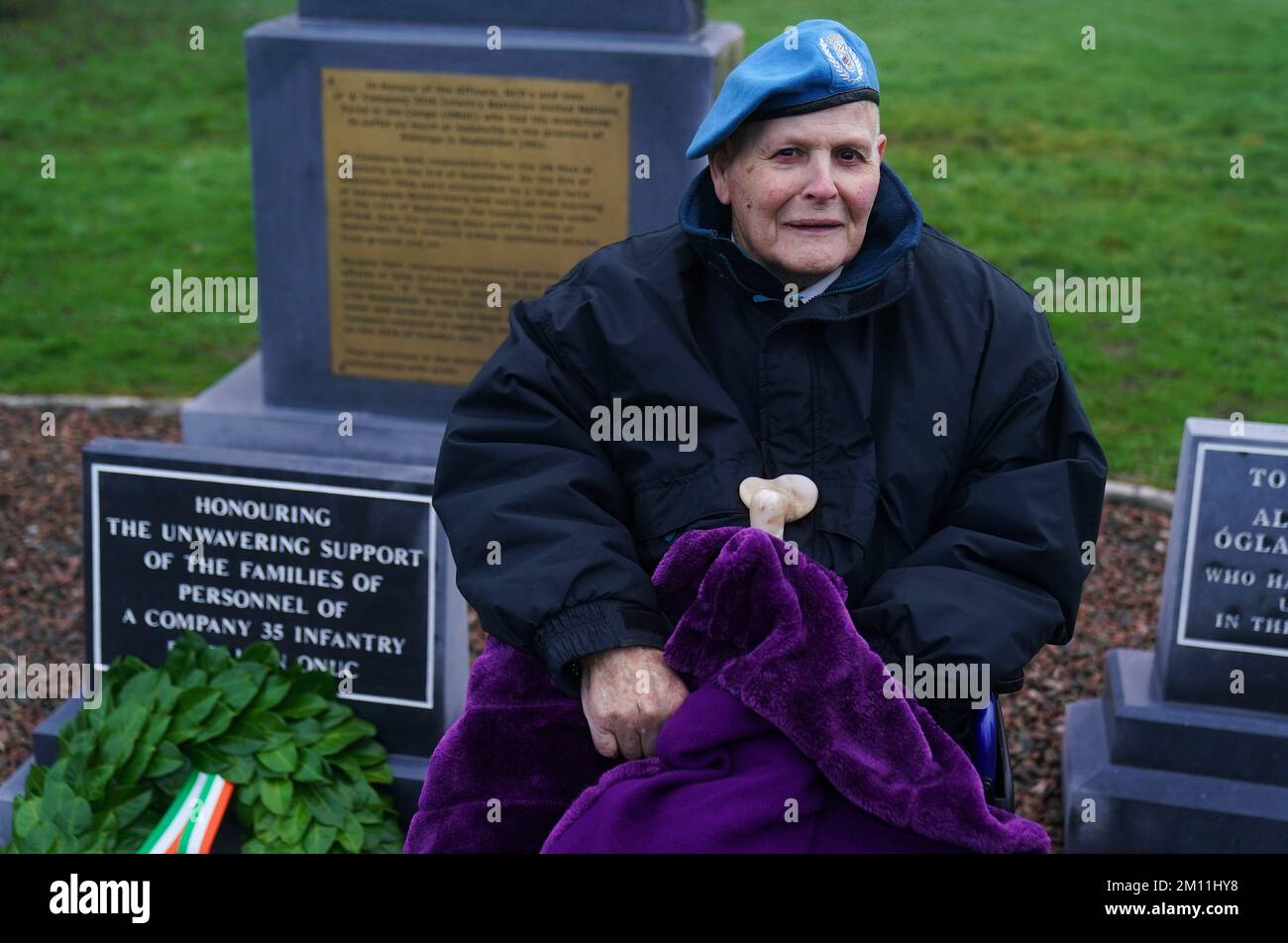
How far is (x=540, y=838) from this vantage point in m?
2.87

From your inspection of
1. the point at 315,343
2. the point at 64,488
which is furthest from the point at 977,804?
the point at 64,488

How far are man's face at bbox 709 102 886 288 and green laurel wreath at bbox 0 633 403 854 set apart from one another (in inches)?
84.9

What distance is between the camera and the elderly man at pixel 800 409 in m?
2.67

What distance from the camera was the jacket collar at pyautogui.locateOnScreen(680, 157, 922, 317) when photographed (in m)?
2.78

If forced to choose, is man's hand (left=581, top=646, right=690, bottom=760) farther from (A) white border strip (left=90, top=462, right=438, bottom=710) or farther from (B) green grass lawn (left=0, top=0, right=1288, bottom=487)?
Answer: (B) green grass lawn (left=0, top=0, right=1288, bottom=487)

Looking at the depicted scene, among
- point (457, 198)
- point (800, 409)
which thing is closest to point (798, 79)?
point (800, 409)

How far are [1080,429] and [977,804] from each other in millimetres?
764

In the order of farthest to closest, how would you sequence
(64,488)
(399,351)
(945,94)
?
(945,94), (64,488), (399,351)

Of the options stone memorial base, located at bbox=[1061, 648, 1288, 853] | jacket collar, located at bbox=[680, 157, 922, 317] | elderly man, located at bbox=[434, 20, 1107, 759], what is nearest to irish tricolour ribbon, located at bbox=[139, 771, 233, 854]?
elderly man, located at bbox=[434, 20, 1107, 759]

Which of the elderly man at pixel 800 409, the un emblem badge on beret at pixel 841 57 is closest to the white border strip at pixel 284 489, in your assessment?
the elderly man at pixel 800 409

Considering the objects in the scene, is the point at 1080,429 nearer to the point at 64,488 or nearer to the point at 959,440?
the point at 959,440

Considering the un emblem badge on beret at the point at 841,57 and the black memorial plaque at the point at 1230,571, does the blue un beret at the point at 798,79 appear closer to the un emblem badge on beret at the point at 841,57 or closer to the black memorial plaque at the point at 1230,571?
the un emblem badge on beret at the point at 841,57

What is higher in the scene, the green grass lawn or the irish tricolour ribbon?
the green grass lawn

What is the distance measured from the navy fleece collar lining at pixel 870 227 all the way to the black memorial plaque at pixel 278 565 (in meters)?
1.54
